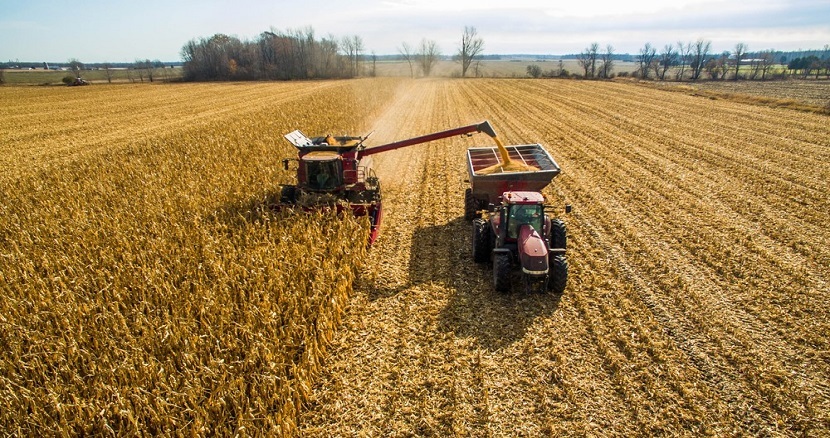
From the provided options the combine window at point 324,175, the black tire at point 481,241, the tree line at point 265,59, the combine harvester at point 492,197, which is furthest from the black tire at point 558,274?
the tree line at point 265,59

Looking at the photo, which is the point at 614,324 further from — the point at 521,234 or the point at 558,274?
the point at 521,234

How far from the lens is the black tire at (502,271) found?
7.43 meters

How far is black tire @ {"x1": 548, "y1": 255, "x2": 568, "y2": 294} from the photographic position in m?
7.39

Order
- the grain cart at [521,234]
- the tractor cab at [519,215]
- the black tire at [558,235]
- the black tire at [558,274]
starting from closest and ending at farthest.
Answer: the grain cart at [521,234] → the black tire at [558,274] → the tractor cab at [519,215] → the black tire at [558,235]

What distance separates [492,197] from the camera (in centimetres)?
936

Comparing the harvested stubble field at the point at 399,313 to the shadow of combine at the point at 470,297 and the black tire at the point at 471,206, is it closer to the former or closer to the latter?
the shadow of combine at the point at 470,297

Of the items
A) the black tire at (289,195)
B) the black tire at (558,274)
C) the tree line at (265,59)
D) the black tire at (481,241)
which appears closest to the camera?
the black tire at (558,274)

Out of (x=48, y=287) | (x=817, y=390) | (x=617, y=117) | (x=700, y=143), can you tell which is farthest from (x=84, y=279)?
(x=617, y=117)

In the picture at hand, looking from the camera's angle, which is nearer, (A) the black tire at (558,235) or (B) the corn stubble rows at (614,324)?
(B) the corn stubble rows at (614,324)

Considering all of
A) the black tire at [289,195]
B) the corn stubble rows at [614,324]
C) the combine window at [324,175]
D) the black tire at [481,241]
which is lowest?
the corn stubble rows at [614,324]

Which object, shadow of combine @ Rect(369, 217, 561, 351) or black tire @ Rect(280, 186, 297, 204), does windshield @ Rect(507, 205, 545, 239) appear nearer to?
shadow of combine @ Rect(369, 217, 561, 351)

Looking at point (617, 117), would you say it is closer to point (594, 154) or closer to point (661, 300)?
point (594, 154)

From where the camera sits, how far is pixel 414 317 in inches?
283

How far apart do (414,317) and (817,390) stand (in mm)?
5621
